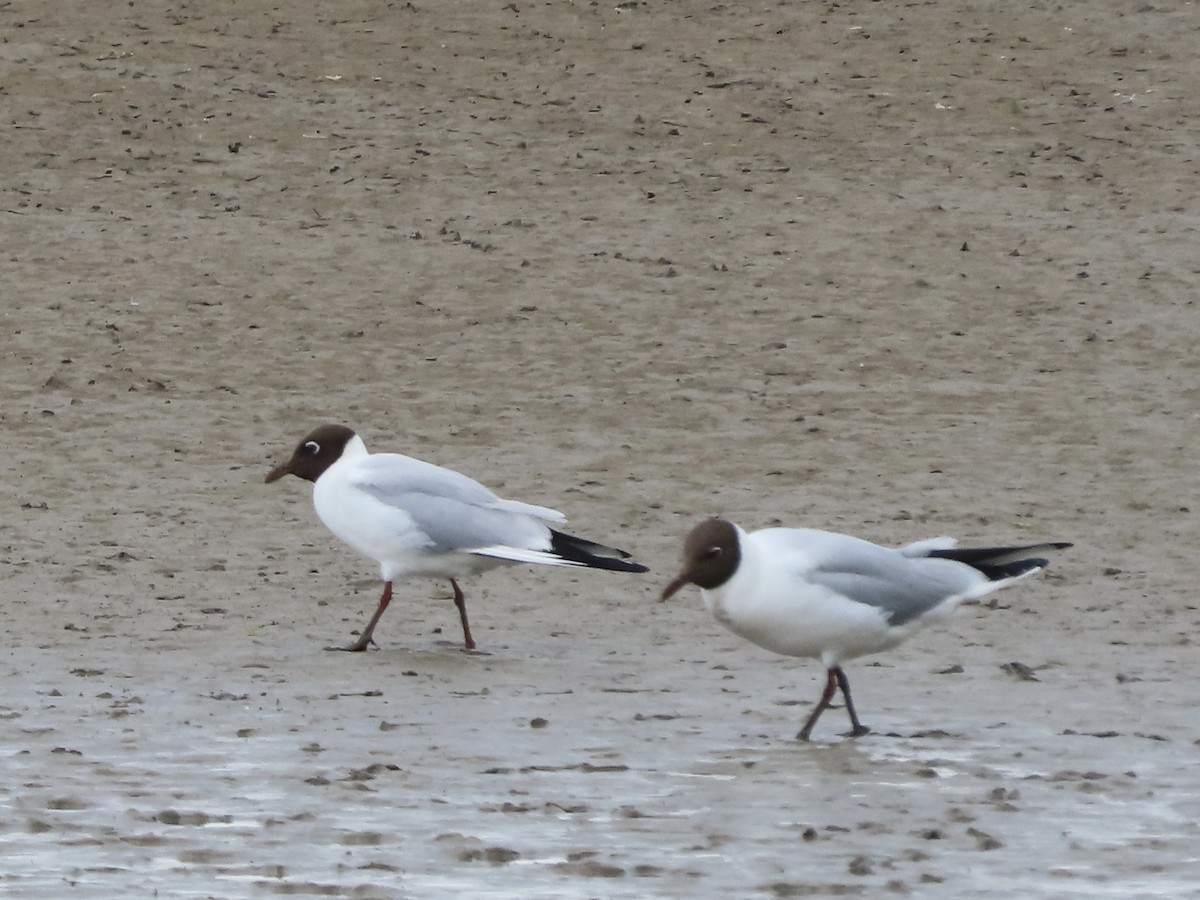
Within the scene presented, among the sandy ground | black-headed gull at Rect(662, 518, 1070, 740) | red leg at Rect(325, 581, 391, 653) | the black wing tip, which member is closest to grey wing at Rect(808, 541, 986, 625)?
black-headed gull at Rect(662, 518, 1070, 740)

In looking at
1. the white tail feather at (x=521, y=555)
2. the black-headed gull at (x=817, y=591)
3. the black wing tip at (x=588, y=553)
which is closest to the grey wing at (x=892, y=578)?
the black-headed gull at (x=817, y=591)

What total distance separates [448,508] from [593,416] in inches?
121

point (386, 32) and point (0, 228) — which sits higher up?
point (386, 32)

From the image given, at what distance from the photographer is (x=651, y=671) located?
8289mm

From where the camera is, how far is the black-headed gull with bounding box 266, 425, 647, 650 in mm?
8883

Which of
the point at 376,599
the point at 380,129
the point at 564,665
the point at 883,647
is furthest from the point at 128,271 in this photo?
the point at 883,647

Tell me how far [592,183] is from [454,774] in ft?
30.5

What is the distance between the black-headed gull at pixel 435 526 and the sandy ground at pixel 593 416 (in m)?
0.30

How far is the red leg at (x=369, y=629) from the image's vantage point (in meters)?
8.49

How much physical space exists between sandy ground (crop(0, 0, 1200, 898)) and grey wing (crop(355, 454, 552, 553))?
39 cm

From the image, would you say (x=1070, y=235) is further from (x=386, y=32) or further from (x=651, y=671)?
(x=651, y=671)

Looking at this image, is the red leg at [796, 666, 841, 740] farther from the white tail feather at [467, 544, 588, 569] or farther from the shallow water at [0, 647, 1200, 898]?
the white tail feather at [467, 544, 588, 569]

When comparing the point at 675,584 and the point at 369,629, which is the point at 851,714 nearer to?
the point at 675,584

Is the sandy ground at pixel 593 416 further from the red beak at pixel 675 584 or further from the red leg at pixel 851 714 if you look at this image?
the red beak at pixel 675 584
